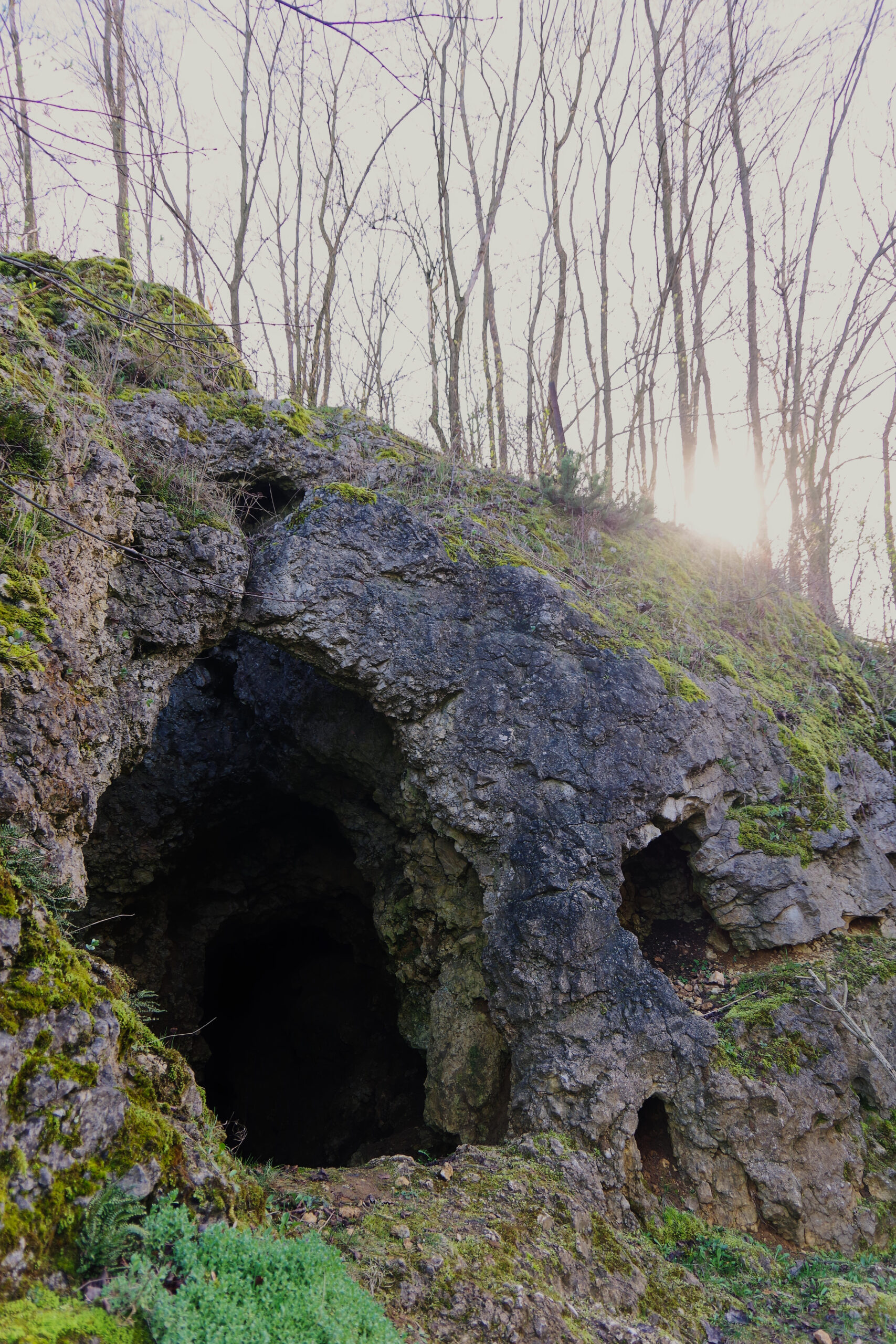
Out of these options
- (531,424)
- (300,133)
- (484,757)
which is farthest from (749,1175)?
(300,133)

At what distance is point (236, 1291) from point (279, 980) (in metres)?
8.64

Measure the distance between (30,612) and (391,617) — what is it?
9.55 feet

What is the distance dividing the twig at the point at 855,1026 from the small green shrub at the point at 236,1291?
3384 millimetres

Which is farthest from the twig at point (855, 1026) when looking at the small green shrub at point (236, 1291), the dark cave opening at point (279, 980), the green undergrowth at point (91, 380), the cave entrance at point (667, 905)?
the green undergrowth at point (91, 380)

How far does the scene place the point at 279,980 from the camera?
1053cm

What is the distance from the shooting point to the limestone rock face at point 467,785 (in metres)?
4.76

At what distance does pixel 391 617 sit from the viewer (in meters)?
6.04

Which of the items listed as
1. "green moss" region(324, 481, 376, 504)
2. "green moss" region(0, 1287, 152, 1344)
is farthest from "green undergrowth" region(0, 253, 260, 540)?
"green moss" region(0, 1287, 152, 1344)

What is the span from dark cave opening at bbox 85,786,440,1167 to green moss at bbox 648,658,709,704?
15.0 feet

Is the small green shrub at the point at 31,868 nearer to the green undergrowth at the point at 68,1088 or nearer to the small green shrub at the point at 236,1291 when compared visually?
the green undergrowth at the point at 68,1088

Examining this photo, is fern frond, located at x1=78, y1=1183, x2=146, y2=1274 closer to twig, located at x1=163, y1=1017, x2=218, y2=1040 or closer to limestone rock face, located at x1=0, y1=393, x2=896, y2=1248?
twig, located at x1=163, y1=1017, x2=218, y2=1040

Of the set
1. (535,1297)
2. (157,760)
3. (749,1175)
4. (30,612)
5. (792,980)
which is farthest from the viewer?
(157,760)

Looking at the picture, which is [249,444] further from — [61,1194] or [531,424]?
[531,424]

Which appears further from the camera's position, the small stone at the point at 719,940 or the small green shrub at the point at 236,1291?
the small stone at the point at 719,940
